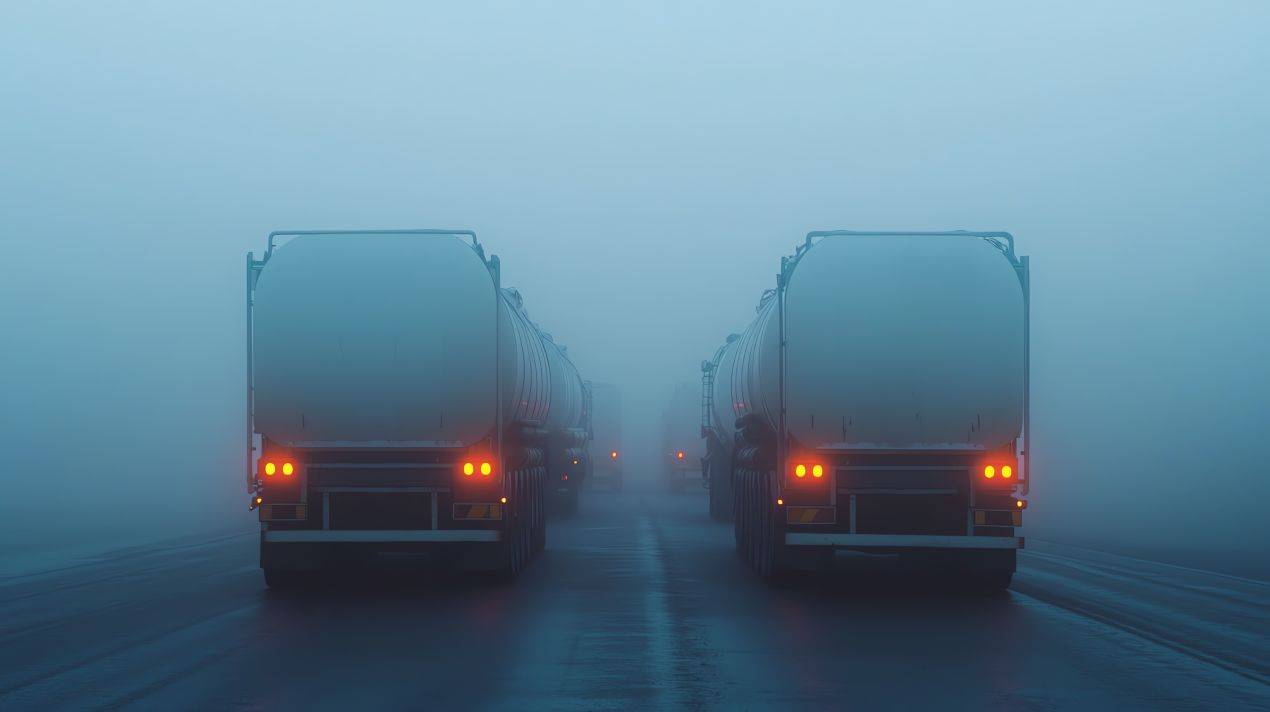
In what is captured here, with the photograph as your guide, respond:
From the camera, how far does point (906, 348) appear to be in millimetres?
15523

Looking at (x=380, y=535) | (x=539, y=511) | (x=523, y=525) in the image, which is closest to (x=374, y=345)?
(x=380, y=535)

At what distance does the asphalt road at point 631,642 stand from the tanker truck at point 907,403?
0.82 m

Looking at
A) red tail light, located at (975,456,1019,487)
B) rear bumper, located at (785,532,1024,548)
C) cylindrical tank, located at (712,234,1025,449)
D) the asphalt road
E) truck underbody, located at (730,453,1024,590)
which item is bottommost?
the asphalt road

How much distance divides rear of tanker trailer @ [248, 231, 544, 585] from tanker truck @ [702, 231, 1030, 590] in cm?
332

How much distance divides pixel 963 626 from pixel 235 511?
29.7 m

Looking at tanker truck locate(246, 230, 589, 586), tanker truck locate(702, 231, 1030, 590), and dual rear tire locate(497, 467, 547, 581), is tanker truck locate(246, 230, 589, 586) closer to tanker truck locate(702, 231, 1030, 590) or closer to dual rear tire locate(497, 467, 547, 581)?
dual rear tire locate(497, 467, 547, 581)

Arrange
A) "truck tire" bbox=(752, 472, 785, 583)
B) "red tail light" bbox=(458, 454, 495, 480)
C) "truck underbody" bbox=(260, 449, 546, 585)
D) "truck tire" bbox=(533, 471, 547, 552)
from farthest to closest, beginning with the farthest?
1. "truck tire" bbox=(533, 471, 547, 552)
2. "truck tire" bbox=(752, 472, 785, 583)
3. "red tail light" bbox=(458, 454, 495, 480)
4. "truck underbody" bbox=(260, 449, 546, 585)

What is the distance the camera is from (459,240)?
16.3m

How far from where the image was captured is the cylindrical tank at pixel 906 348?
1545cm

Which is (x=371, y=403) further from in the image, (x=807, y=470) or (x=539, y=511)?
(x=539, y=511)

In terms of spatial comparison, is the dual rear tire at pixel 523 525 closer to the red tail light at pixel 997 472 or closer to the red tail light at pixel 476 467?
the red tail light at pixel 476 467

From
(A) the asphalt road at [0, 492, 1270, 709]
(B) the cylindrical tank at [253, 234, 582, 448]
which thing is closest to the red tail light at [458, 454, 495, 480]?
(B) the cylindrical tank at [253, 234, 582, 448]

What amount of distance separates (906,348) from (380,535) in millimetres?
5933

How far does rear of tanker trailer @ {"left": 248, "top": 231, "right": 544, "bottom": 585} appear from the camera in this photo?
1566 centimetres
